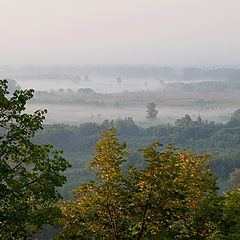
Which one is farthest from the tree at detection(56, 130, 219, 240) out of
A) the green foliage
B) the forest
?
the green foliage

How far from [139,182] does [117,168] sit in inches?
57.3

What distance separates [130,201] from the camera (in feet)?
67.3

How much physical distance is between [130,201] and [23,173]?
237 inches

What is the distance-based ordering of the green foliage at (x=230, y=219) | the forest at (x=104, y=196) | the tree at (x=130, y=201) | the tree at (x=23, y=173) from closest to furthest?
the tree at (x=23, y=173) → the forest at (x=104, y=196) → the tree at (x=130, y=201) → the green foliage at (x=230, y=219)

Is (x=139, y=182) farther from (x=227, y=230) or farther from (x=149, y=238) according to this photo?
(x=227, y=230)

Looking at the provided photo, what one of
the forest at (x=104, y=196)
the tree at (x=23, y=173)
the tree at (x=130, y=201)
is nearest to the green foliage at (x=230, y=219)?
the forest at (x=104, y=196)

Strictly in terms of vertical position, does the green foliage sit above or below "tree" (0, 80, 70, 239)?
below

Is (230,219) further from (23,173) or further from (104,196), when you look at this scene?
(23,173)

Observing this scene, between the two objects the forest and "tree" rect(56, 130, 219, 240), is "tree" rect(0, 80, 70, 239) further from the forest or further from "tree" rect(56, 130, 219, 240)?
"tree" rect(56, 130, 219, 240)

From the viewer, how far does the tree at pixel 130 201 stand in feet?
65.9

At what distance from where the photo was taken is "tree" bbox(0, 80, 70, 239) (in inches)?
677

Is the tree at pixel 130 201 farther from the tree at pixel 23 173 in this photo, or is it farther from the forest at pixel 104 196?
the tree at pixel 23 173

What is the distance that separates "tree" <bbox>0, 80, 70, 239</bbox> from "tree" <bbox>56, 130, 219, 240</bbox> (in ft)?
8.46

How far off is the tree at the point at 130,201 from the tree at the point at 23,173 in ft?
8.46
